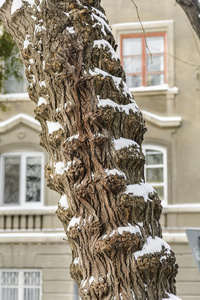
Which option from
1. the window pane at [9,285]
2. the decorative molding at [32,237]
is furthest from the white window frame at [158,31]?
the window pane at [9,285]

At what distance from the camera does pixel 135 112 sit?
4176 millimetres

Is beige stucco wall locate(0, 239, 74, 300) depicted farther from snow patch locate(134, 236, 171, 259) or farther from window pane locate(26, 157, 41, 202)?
snow patch locate(134, 236, 171, 259)

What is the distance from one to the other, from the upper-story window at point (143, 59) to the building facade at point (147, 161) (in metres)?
0.03

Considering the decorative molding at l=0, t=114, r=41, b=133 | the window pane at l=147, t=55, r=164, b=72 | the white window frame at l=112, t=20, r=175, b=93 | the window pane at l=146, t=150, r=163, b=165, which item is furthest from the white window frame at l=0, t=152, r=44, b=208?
the window pane at l=147, t=55, r=164, b=72

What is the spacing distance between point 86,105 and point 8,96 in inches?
531

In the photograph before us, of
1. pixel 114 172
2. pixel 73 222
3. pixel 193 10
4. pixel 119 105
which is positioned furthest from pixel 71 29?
pixel 193 10

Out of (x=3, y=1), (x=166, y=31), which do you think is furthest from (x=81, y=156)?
(x=166, y=31)

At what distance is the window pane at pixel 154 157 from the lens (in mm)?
16453

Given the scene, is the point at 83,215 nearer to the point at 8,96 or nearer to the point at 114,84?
the point at 114,84

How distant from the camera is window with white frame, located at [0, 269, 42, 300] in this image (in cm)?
1616

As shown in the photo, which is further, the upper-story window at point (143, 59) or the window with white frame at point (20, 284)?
the upper-story window at point (143, 59)

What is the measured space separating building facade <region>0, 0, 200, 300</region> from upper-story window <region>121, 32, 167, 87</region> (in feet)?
0.09

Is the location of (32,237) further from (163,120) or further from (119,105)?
(119,105)

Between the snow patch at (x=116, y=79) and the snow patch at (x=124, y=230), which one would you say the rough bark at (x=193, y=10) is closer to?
the snow patch at (x=116, y=79)
